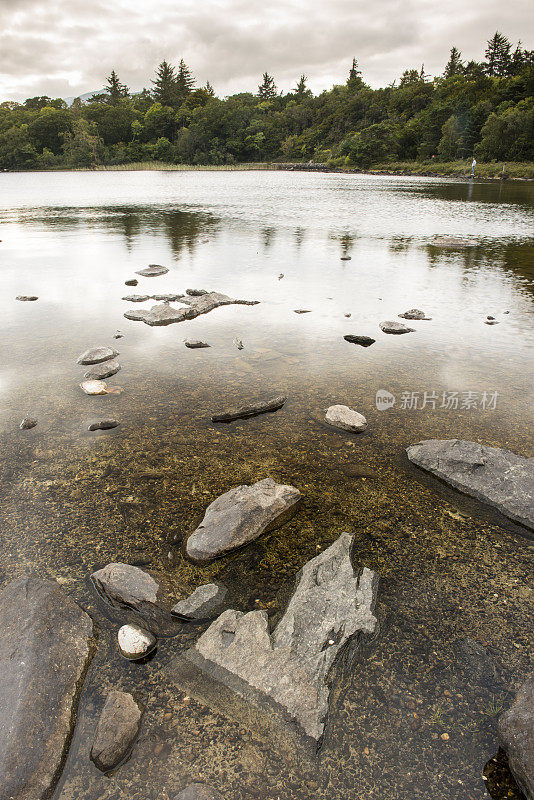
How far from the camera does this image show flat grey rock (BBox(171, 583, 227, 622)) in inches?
96.3

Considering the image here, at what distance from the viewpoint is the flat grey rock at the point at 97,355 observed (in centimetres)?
568

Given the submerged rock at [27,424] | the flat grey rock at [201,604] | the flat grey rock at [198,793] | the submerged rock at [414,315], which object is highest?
the submerged rock at [414,315]

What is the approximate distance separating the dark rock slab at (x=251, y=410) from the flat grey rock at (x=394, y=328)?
116 inches

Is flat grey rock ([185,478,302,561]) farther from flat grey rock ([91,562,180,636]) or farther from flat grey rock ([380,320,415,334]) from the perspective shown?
flat grey rock ([380,320,415,334])

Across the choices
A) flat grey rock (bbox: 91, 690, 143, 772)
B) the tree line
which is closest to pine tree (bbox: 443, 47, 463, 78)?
the tree line

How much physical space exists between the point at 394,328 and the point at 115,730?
617 centimetres

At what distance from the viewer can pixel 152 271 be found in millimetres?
10023

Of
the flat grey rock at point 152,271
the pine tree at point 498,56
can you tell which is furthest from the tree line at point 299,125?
the flat grey rock at point 152,271

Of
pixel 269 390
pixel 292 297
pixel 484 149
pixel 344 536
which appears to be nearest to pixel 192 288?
pixel 292 297

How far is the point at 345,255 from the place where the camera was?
1229 centimetres

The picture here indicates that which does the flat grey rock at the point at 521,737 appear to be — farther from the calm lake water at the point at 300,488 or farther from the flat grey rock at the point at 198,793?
the flat grey rock at the point at 198,793

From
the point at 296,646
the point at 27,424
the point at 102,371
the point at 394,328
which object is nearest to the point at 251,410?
the point at 102,371

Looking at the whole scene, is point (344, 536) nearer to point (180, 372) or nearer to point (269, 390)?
point (269, 390)

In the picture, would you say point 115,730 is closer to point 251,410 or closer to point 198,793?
point 198,793
